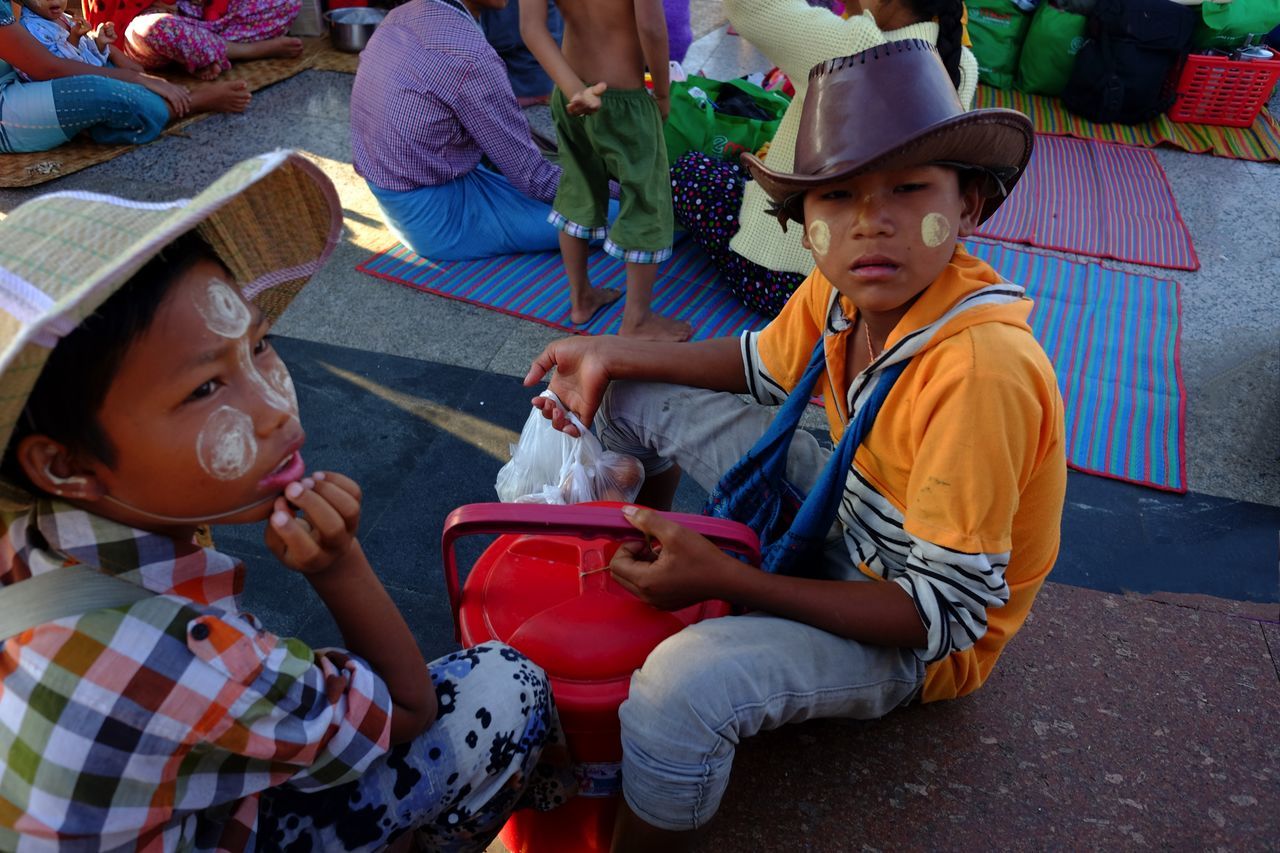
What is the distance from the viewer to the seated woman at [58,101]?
14.4 ft

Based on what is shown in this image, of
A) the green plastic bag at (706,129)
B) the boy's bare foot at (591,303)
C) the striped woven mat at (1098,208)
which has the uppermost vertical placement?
the green plastic bag at (706,129)

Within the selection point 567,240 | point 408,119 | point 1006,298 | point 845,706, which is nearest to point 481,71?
point 408,119

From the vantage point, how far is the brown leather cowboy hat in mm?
1381

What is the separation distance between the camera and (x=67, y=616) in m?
1.04

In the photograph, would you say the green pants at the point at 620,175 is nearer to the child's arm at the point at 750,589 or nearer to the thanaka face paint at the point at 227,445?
the child's arm at the point at 750,589

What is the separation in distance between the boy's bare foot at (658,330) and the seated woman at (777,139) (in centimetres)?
33

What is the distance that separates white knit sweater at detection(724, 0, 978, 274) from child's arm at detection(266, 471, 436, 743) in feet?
6.15

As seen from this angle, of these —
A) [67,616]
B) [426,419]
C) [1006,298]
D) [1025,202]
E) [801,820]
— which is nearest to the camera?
[67,616]

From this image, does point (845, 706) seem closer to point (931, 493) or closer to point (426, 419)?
point (931, 493)

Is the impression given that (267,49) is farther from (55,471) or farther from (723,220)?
(55,471)

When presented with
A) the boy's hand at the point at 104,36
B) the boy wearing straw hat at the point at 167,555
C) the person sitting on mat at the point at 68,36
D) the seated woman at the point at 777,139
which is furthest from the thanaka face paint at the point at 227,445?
the boy's hand at the point at 104,36

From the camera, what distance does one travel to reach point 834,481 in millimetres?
1561

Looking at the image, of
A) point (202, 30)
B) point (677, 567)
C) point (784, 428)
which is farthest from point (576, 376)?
point (202, 30)

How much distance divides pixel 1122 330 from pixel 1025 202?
3.88 ft
